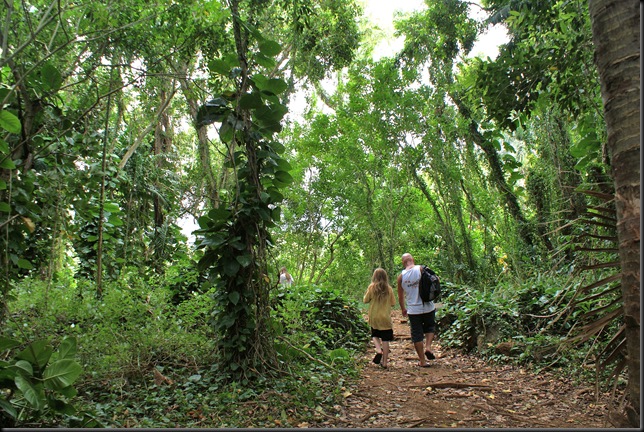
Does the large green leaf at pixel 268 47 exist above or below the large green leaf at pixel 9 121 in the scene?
above

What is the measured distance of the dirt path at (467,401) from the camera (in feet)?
11.8

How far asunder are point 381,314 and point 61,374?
13.9 feet

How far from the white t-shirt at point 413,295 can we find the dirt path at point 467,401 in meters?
0.83

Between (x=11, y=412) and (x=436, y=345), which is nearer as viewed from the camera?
(x=11, y=412)

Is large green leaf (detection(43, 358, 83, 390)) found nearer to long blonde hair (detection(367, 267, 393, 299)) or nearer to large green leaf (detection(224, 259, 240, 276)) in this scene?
large green leaf (detection(224, 259, 240, 276))

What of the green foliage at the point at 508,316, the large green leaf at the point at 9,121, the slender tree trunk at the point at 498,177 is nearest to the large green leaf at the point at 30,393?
the large green leaf at the point at 9,121

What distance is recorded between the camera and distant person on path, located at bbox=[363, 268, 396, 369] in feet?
20.0

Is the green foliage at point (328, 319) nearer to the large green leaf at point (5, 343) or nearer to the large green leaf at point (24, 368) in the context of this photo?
the large green leaf at point (24, 368)

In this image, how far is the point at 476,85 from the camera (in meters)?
4.92

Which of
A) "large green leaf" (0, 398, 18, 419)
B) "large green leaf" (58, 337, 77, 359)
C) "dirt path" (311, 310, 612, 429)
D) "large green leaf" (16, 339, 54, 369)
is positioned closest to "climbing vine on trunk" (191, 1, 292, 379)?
"dirt path" (311, 310, 612, 429)

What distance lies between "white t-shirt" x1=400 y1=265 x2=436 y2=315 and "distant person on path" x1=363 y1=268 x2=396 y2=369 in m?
0.25

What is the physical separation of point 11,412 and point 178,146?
42.1 feet

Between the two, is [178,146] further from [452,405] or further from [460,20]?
[452,405]

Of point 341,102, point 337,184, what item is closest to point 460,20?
point 341,102
